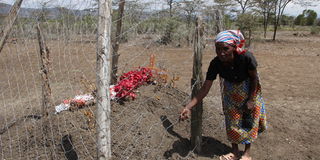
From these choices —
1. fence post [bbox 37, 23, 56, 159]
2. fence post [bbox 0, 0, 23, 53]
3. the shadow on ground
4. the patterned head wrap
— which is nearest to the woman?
the patterned head wrap

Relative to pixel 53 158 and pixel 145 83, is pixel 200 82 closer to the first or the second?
pixel 145 83

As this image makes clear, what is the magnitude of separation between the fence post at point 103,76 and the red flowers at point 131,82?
1.25 m

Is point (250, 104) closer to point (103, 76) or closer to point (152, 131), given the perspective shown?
point (152, 131)

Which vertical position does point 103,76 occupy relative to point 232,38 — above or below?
below

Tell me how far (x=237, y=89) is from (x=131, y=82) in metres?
1.56

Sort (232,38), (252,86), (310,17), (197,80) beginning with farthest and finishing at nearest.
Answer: (310,17) < (197,80) < (252,86) < (232,38)

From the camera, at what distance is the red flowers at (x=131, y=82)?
335 cm

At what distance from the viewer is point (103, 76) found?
1.78 m

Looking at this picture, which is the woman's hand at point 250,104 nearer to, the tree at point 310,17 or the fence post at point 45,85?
the fence post at point 45,85

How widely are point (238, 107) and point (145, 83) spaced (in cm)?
176

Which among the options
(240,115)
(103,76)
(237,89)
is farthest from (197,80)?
(103,76)

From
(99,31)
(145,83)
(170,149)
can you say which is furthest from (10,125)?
(99,31)

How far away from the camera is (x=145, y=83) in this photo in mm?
3918

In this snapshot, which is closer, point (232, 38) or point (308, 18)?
point (232, 38)
